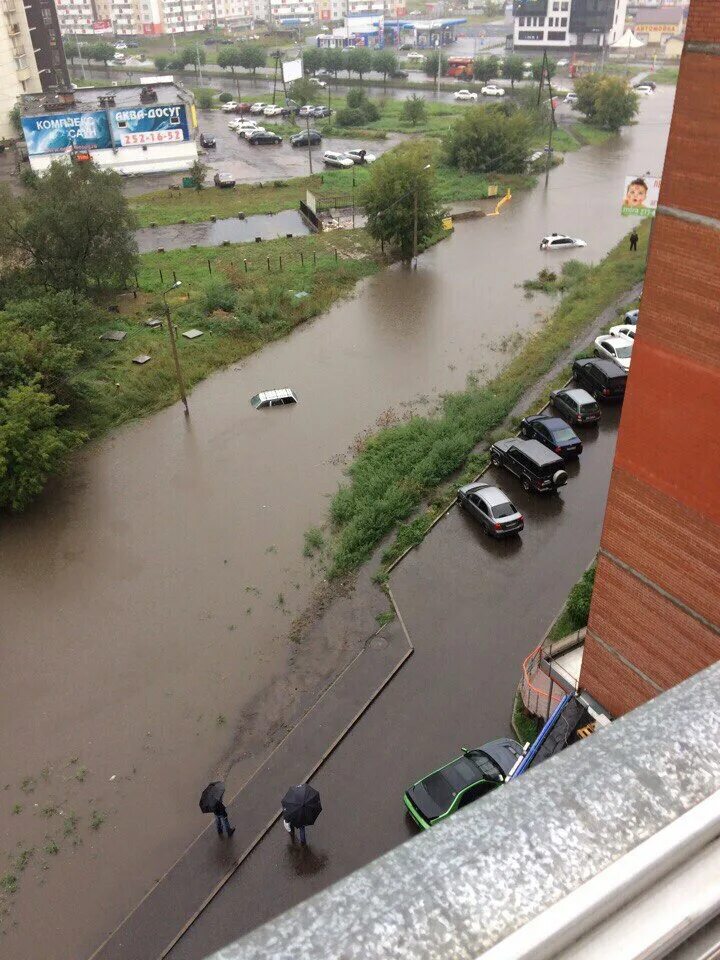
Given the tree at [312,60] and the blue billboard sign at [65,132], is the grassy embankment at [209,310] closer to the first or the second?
the blue billboard sign at [65,132]

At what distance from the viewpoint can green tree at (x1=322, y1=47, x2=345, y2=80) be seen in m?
69.5

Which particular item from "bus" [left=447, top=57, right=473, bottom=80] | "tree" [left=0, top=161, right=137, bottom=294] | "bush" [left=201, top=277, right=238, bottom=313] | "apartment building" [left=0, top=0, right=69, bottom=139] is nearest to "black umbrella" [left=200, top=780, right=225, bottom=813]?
"bush" [left=201, top=277, right=238, bottom=313]

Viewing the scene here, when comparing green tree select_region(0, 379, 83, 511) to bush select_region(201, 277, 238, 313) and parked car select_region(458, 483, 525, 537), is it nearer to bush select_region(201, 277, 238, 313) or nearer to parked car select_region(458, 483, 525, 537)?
parked car select_region(458, 483, 525, 537)

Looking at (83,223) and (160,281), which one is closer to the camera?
(83,223)

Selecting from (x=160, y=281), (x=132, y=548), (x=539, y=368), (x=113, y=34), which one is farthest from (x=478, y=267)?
(x=113, y=34)

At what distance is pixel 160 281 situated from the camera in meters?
26.8

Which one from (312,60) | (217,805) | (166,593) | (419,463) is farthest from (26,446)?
(312,60)

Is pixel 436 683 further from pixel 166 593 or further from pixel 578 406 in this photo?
pixel 578 406

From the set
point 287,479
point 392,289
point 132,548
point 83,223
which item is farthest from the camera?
point 392,289

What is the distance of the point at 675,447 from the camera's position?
7.27m

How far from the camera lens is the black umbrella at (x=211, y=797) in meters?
9.05

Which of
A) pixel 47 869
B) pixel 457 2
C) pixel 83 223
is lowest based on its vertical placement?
pixel 47 869

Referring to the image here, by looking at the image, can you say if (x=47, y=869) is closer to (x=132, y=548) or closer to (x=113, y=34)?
(x=132, y=548)

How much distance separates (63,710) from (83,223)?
17.0 meters
